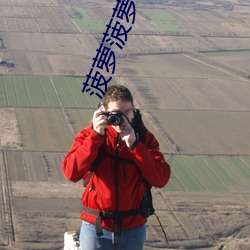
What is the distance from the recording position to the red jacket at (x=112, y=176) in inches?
203

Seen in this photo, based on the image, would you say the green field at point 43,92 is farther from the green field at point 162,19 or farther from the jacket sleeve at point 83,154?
the jacket sleeve at point 83,154

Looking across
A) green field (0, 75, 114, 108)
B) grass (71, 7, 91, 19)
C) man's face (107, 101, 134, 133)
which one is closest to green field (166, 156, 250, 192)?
green field (0, 75, 114, 108)

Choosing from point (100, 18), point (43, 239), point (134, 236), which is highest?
point (134, 236)

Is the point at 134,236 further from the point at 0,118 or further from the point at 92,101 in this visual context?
the point at 92,101

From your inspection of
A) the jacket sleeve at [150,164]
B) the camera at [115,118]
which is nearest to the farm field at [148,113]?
the jacket sleeve at [150,164]

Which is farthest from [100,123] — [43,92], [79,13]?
[79,13]

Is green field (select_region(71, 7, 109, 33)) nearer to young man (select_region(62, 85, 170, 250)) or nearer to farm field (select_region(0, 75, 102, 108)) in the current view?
farm field (select_region(0, 75, 102, 108))

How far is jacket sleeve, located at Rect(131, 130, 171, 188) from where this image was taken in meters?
5.08

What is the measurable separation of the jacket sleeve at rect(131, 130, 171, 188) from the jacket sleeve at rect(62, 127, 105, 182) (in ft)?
0.98

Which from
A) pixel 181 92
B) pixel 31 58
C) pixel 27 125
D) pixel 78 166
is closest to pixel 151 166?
pixel 78 166

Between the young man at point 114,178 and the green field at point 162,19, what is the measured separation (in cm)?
7669

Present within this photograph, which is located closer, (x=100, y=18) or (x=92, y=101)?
(x=92, y=101)

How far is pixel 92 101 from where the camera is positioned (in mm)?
49656

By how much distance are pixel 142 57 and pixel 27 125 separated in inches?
1055
